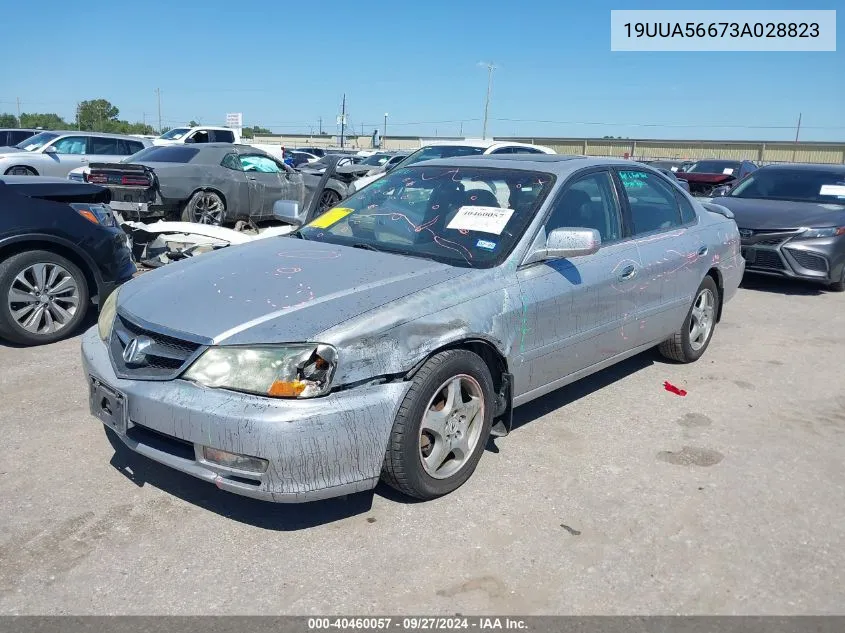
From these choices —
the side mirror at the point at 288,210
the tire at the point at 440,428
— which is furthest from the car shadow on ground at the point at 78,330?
the tire at the point at 440,428

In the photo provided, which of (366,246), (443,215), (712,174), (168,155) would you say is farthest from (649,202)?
(712,174)

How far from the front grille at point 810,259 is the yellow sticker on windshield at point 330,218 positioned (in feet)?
19.8

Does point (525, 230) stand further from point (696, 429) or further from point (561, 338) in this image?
point (696, 429)

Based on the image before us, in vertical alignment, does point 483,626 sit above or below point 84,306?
below

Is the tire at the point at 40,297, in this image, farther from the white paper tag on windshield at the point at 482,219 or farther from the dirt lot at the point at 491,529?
the white paper tag on windshield at the point at 482,219

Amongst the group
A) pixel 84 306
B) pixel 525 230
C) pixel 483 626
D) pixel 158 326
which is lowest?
pixel 483 626

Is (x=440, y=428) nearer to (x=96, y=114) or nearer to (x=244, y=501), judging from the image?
(x=244, y=501)

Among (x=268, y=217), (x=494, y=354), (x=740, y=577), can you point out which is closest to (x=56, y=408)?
(x=494, y=354)

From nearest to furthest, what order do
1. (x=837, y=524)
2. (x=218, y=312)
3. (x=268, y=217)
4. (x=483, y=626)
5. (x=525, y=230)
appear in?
(x=483, y=626)
(x=218, y=312)
(x=837, y=524)
(x=525, y=230)
(x=268, y=217)

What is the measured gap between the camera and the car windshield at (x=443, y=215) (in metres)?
3.80

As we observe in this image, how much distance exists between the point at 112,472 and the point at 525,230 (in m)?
2.45

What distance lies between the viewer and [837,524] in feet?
10.8

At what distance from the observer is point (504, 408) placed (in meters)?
3.64

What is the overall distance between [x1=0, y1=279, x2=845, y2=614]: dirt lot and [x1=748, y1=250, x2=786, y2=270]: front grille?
421 centimetres
